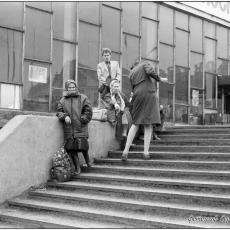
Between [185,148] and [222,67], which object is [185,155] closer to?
[185,148]

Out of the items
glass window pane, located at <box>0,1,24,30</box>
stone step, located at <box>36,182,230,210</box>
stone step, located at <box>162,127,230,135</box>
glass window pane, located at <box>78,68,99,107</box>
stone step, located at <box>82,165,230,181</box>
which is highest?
glass window pane, located at <box>0,1,24,30</box>

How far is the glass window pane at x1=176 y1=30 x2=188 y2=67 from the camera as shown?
68.7 feet

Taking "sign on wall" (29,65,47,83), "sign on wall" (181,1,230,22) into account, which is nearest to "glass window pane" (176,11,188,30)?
"sign on wall" (181,1,230,22)

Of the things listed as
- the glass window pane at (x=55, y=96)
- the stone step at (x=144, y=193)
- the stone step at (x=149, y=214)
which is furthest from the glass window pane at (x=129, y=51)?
the stone step at (x=149, y=214)

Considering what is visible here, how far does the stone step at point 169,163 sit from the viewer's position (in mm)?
7262

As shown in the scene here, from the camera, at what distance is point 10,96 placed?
14633 millimetres

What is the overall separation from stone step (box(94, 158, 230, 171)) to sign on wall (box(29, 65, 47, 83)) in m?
7.04

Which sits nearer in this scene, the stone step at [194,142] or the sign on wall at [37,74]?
the stone step at [194,142]

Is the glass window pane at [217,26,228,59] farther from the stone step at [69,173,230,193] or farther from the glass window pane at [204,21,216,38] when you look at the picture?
the stone step at [69,173,230,193]

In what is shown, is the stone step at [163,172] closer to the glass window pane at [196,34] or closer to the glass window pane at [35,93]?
the glass window pane at [35,93]

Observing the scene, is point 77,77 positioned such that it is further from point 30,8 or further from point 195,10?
point 195,10

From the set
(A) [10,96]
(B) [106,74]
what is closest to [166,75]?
(A) [10,96]

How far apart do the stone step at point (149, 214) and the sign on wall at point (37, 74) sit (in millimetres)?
8733

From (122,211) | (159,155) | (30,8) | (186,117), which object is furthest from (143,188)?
(186,117)
